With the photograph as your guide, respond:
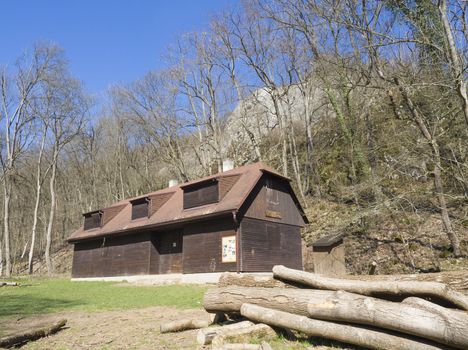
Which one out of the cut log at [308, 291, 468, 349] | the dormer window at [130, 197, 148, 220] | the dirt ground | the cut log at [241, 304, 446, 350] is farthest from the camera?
the dormer window at [130, 197, 148, 220]

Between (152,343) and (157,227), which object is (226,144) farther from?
(152,343)

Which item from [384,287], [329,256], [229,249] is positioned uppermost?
[229,249]

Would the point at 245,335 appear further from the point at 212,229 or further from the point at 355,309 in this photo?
the point at 212,229

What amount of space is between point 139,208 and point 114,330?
60.3ft

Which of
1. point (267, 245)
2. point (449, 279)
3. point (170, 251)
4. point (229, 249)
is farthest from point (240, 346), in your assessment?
point (170, 251)

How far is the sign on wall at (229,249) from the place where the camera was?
19.9 m

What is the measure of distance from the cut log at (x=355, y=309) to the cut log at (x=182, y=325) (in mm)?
409

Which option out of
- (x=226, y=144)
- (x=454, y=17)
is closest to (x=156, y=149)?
(x=226, y=144)

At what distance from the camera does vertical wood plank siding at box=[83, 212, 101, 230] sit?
29636mm

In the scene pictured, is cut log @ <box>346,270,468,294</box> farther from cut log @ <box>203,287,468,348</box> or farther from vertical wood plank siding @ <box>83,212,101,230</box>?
vertical wood plank siding @ <box>83,212,101,230</box>

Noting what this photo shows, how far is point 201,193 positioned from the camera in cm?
2205

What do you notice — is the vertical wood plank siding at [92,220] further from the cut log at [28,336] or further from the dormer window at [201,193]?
the cut log at [28,336]

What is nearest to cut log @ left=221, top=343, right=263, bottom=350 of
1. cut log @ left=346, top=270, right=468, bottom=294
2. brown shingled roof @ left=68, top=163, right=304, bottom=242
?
cut log @ left=346, top=270, right=468, bottom=294

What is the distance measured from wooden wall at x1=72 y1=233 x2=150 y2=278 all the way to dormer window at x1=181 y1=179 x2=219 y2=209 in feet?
13.4
